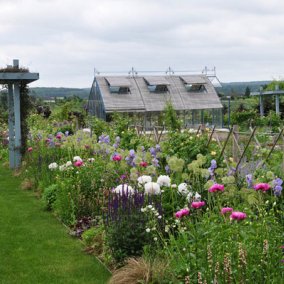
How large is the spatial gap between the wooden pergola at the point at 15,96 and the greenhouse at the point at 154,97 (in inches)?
833

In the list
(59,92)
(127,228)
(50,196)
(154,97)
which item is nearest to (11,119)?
(50,196)

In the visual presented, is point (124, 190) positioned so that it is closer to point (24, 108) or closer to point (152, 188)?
point (152, 188)

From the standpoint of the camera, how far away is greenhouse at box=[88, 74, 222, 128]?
3584 centimetres

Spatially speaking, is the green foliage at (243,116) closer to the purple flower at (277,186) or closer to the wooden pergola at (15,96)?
the wooden pergola at (15,96)

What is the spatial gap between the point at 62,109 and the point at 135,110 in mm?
10094

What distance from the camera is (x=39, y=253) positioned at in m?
5.70

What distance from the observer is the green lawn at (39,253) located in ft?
16.1

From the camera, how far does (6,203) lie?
8680mm

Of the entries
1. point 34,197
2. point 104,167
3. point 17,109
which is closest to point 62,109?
point 17,109

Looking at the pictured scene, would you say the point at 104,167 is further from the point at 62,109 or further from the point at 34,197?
the point at 62,109

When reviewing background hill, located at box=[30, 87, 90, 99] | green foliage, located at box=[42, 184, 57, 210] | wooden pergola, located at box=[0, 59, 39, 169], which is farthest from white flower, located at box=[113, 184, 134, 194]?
background hill, located at box=[30, 87, 90, 99]

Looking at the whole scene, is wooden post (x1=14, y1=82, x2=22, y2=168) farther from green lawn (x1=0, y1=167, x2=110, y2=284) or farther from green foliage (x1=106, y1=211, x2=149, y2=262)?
green foliage (x1=106, y1=211, x2=149, y2=262)

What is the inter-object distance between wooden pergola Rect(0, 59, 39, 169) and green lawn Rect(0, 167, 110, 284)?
4.81 metres

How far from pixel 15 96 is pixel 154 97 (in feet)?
82.0
